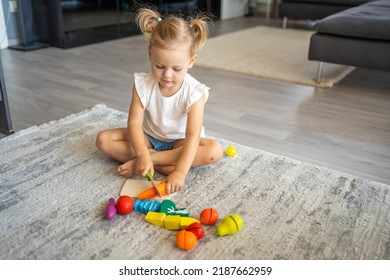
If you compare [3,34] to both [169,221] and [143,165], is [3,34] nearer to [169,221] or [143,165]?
[143,165]

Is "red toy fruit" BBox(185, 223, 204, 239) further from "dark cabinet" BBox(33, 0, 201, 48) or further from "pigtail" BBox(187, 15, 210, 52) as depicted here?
"dark cabinet" BBox(33, 0, 201, 48)

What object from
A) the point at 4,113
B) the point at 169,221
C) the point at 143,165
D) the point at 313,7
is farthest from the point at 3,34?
the point at 313,7

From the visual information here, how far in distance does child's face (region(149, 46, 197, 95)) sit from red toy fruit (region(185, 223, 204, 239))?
0.41 meters

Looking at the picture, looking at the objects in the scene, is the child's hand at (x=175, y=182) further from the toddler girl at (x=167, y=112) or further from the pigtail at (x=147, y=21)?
the pigtail at (x=147, y=21)

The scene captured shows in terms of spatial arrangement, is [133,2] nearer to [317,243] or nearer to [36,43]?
[36,43]

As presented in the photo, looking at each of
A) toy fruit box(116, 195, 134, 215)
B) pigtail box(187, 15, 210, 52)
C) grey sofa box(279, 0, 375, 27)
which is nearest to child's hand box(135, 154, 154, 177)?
toy fruit box(116, 195, 134, 215)

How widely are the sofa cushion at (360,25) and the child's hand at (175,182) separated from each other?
1516 mm

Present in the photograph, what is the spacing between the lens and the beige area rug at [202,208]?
0.91 metres

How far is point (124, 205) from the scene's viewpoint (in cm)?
102

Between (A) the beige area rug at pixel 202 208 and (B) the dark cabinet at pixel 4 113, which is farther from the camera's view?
(B) the dark cabinet at pixel 4 113

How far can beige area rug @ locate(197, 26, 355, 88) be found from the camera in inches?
94.7

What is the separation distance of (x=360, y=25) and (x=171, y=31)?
4.82ft

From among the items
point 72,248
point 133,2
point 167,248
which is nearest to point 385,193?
point 167,248

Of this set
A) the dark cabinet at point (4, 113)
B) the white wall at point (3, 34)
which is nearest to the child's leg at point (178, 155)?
the dark cabinet at point (4, 113)
